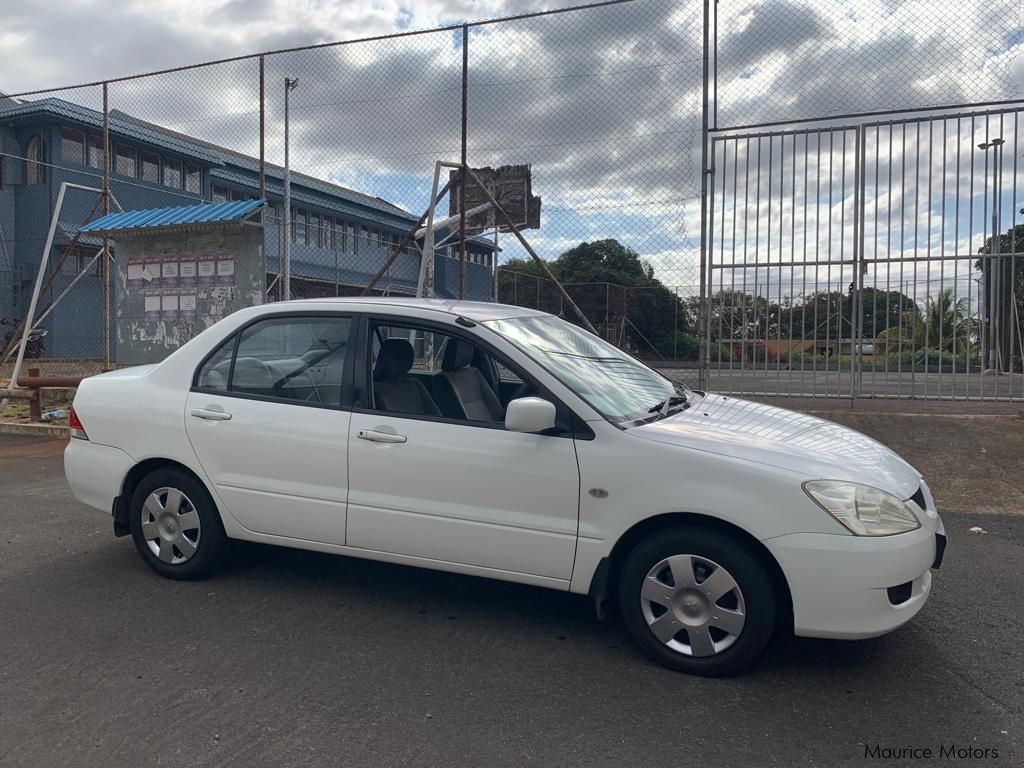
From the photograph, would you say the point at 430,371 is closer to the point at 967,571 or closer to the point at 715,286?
the point at 967,571

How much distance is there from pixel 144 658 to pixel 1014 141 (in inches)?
322

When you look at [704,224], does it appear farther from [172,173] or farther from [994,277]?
[172,173]

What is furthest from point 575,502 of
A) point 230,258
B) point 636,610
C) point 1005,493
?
point 230,258

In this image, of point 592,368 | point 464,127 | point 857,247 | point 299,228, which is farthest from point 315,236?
point 592,368

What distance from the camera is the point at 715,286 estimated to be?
8344 millimetres

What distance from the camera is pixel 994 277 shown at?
7.88 meters

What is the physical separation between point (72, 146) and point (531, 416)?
2370 centimetres

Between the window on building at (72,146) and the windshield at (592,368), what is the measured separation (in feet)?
72.5

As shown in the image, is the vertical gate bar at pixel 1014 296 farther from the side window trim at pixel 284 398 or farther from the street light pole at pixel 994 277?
the side window trim at pixel 284 398

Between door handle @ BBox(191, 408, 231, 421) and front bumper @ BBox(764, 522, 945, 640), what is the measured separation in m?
2.81

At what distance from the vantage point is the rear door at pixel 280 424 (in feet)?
13.5

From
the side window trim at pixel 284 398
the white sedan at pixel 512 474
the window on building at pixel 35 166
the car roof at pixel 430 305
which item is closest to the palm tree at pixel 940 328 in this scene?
the white sedan at pixel 512 474

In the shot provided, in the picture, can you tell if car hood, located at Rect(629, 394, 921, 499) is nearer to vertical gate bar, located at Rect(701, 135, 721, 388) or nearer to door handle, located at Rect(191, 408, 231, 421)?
door handle, located at Rect(191, 408, 231, 421)

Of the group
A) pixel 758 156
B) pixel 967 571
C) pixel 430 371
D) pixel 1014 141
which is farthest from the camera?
pixel 758 156
